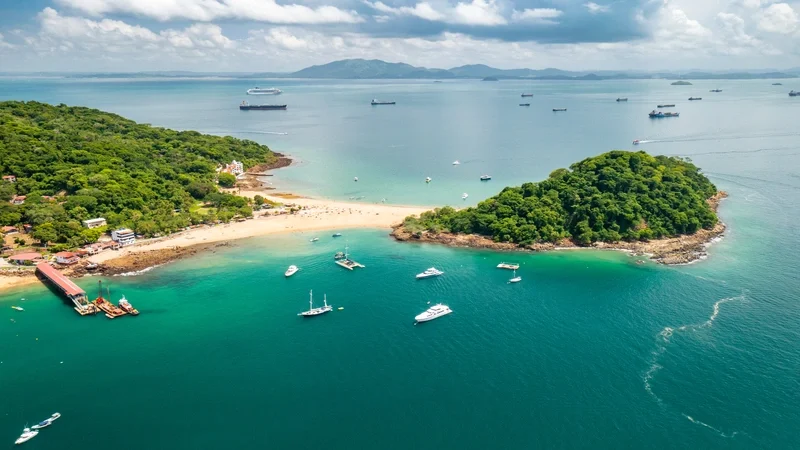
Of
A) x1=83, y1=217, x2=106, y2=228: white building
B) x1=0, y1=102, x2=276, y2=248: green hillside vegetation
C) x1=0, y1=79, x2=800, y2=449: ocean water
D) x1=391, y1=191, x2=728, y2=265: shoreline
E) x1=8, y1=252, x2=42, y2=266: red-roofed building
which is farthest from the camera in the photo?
x1=0, y1=102, x2=276, y2=248: green hillside vegetation

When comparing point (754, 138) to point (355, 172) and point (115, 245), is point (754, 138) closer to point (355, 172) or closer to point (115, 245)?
point (355, 172)

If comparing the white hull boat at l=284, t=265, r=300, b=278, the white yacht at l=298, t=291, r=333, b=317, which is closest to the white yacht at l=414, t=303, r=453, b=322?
the white yacht at l=298, t=291, r=333, b=317

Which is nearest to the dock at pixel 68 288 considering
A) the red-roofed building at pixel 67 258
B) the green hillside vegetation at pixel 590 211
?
the red-roofed building at pixel 67 258

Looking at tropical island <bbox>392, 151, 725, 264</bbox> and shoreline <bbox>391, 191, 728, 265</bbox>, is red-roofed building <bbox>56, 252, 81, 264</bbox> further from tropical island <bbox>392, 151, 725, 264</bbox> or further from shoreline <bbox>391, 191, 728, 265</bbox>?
tropical island <bbox>392, 151, 725, 264</bbox>

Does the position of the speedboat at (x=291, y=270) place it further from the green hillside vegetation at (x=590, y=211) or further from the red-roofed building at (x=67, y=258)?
the red-roofed building at (x=67, y=258)

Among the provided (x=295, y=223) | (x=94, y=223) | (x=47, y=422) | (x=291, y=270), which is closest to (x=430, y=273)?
(x=291, y=270)

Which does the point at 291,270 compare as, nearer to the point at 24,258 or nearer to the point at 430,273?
the point at 430,273
